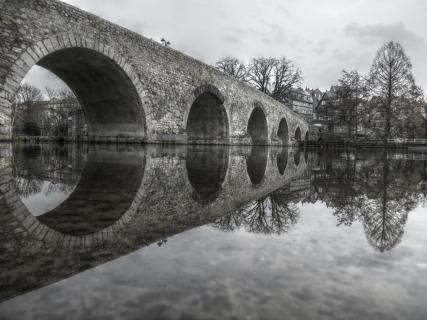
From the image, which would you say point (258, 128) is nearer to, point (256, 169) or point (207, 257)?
point (256, 169)

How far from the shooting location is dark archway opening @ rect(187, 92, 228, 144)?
59.5 feet

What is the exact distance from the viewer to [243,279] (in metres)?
1.15

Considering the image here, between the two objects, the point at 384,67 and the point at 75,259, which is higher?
the point at 384,67

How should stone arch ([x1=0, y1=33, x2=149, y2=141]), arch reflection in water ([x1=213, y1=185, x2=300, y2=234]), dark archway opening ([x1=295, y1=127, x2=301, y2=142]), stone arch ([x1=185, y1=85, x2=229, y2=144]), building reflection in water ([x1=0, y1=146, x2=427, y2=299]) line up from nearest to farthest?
building reflection in water ([x1=0, y1=146, x2=427, y2=299]) < arch reflection in water ([x1=213, y1=185, x2=300, y2=234]) < stone arch ([x1=0, y1=33, x2=149, y2=141]) < stone arch ([x1=185, y1=85, x2=229, y2=144]) < dark archway opening ([x1=295, y1=127, x2=301, y2=142])

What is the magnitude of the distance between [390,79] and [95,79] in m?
28.8

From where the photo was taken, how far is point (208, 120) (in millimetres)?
19078

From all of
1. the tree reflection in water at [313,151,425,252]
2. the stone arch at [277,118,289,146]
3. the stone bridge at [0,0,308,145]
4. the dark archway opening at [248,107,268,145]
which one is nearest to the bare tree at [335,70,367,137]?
the stone arch at [277,118,289,146]

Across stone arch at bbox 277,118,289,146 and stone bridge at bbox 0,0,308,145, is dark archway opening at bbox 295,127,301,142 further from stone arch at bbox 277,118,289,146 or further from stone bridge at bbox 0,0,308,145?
stone bridge at bbox 0,0,308,145

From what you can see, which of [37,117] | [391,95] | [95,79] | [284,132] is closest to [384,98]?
[391,95]

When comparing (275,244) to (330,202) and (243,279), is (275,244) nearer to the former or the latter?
(243,279)

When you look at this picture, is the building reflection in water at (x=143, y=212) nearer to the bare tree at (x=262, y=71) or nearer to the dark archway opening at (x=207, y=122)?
the dark archway opening at (x=207, y=122)

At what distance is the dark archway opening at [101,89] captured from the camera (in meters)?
10.8

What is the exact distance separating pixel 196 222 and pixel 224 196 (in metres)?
1.03

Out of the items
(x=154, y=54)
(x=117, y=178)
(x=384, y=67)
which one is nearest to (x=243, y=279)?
(x=117, y=178)
